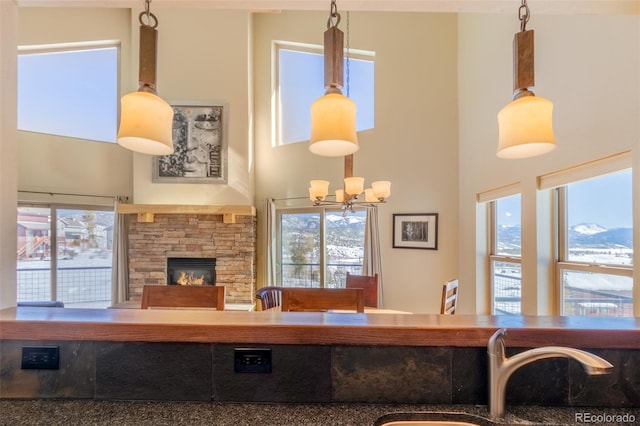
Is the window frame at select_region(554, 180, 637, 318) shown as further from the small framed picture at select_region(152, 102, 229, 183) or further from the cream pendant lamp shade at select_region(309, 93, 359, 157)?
the small framed picture at select_region(152, 102, 229, 183)

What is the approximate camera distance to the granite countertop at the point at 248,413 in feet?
2.96

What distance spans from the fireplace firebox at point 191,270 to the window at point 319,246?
1.07 meters

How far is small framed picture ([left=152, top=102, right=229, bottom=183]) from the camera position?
4988 millimetres

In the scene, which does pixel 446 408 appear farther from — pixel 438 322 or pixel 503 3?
pixel 503 3

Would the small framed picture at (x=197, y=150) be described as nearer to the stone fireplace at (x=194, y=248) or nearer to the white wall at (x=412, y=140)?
the stone fireplace at (x=194, y=248)

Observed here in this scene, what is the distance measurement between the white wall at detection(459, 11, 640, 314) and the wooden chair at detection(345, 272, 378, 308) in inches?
49.7

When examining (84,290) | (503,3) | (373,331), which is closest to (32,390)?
(373,331)

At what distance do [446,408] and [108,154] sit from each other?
5.85 m

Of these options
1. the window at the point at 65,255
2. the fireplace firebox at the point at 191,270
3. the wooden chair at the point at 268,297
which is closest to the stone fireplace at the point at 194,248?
the fireplace firebox at the point at 191,270

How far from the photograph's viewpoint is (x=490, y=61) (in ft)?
10.9

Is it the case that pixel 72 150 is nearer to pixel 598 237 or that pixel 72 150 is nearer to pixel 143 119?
pixel 143 119

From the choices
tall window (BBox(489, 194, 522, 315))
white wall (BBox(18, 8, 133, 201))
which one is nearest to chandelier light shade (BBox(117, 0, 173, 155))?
tall window (BBox(489, 194, 522, 315))

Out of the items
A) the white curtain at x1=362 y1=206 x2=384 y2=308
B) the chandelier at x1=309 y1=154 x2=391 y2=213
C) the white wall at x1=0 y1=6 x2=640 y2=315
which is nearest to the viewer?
the white wall at x1=0 y1=6 x2=640 y2=315

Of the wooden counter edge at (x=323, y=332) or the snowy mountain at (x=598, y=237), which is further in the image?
the snowy mountain at (x=598, y=237)
